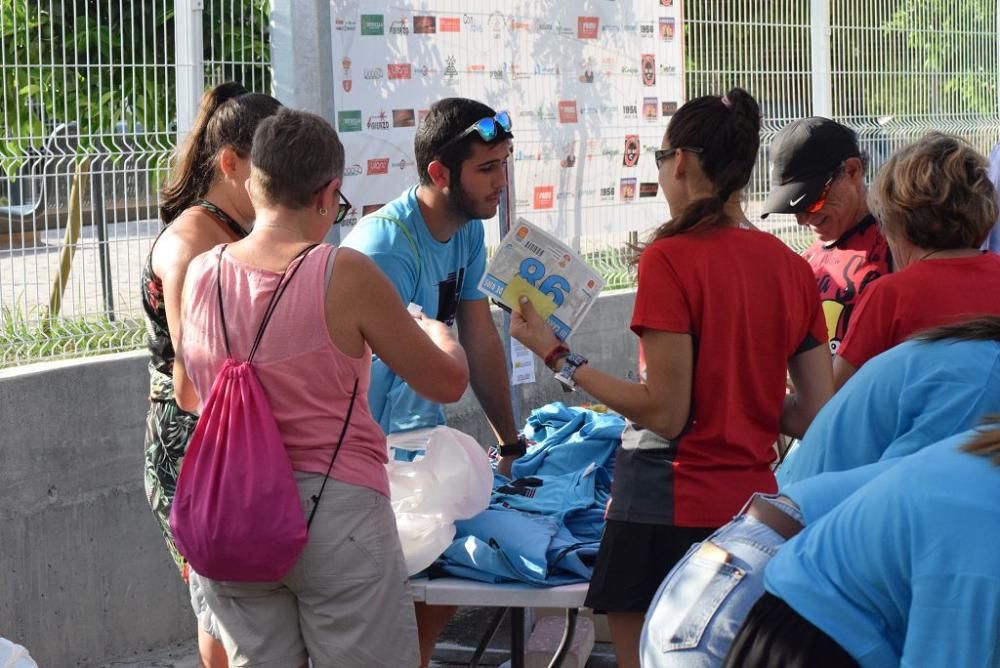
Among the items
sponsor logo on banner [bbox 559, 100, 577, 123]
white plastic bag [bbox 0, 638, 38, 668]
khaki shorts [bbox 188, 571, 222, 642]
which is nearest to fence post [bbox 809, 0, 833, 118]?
sponsor logo on banner [bbox 559, 100, 577, 123]

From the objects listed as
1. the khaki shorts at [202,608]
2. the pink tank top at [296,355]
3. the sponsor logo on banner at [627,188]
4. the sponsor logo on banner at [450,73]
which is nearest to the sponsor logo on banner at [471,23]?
the sponsor logo on banner at [450,73]

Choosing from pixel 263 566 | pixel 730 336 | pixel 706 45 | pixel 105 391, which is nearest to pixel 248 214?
pixel 263 566

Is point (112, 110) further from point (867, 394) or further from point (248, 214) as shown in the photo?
point (867, 394)

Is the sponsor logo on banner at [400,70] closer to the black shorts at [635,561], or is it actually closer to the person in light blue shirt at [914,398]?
the black shorts at [635,561]

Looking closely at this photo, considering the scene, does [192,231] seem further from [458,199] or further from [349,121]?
[349,121]

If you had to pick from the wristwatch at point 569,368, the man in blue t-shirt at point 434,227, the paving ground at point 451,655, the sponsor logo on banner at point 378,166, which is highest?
the sponsor logo on banner at point 378,166

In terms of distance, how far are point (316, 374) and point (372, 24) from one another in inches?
110

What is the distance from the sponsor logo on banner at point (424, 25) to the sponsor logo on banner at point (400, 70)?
16 centimetres

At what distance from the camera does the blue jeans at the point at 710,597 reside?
183 centimetres

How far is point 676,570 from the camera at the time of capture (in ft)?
6.37

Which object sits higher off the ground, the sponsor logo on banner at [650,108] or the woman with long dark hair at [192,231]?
the sponsor logo on banner at [650,108]

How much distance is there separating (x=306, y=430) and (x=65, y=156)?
2422 mm

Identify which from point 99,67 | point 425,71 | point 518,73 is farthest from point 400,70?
point 99,67

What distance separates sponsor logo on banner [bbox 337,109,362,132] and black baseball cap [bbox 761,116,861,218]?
1.80 metres
